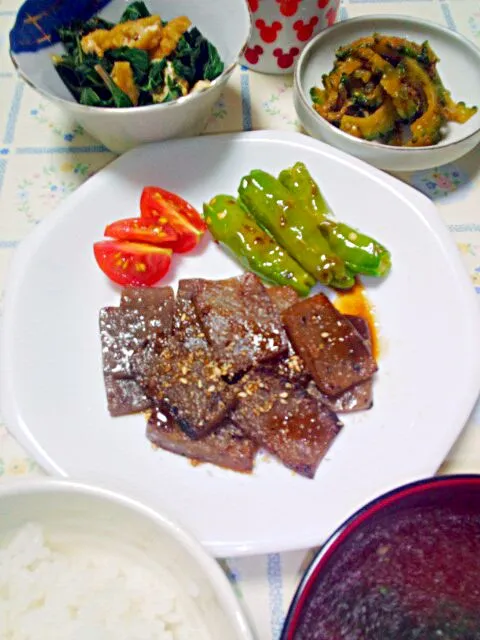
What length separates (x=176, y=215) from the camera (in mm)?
2271

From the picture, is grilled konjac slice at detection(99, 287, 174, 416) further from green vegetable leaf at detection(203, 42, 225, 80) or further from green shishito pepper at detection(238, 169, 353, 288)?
green vegetable leaf at detection(203, 42, 225, 80)

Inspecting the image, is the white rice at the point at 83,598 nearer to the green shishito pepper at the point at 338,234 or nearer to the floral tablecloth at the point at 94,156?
the floral tablecloth at the point at 94,156

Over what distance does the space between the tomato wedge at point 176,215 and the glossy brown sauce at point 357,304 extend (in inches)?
24.6

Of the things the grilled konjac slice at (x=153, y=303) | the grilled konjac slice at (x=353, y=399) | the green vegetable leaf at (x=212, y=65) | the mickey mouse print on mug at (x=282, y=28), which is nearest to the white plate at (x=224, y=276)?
the grilled konjac slice at (x=353, y=399)

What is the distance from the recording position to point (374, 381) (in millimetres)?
1990

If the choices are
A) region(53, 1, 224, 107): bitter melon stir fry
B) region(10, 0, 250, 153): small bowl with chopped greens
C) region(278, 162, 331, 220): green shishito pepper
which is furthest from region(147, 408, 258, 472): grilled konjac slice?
region(53, 1, 224, 107): bitter melon stir fry

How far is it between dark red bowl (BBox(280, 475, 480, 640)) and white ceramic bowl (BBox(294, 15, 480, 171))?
150cm

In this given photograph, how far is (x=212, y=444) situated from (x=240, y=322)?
1.49 ft

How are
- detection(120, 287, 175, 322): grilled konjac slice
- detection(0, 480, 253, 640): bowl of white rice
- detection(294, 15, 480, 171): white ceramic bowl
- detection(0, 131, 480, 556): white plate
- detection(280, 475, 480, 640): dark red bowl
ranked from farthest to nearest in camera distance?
detection(294, 15, 480, 171): white ceramic bowl, detection(120, 287, 175, 322): grilled konjac slice, detection(0, 131, 480, 556): white plate, detection(0, 480, 253, 640): bowl of white rice, detection(280, 475, 480, 640): dark red bowl

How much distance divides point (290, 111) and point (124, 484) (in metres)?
1.96

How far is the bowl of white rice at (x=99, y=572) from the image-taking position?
132 centimetres

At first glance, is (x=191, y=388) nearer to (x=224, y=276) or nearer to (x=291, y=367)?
(x=291, y=367)

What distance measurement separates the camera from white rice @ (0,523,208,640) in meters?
1.33

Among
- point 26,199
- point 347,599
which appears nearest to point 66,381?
point 26,199
